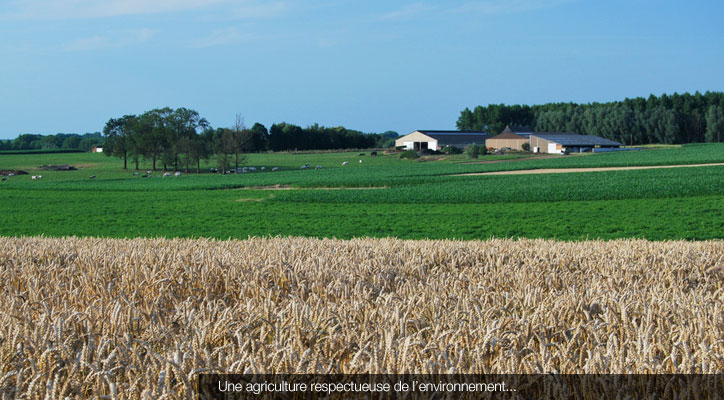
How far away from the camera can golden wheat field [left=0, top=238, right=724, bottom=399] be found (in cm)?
341

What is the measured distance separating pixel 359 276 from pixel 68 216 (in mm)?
33805

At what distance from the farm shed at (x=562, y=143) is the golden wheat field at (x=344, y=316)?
121994mm

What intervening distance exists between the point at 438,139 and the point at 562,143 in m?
27.8

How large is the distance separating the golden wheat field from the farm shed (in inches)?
4803

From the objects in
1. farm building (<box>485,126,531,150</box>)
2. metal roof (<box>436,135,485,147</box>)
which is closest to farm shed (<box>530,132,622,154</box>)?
farm building (<box>485,126,531,150</box>)

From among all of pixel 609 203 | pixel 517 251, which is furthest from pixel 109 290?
pixel 609 203

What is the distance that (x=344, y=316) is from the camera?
14.7 feet

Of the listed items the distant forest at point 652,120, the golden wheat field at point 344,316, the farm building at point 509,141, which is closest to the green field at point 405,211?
the golden wheat field at point 344,316

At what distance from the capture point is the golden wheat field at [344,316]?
3412mm

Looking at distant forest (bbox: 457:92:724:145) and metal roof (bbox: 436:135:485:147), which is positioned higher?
distant forest (bbox: 457:92:724:145)

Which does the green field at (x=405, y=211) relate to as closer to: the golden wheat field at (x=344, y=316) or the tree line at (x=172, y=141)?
the golden wheat field at (x=344, y=316)

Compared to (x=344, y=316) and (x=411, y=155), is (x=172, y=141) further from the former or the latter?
(x=344, y=316)

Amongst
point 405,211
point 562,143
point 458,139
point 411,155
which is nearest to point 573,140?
point 562,143

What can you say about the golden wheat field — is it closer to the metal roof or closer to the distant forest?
the metal roof
